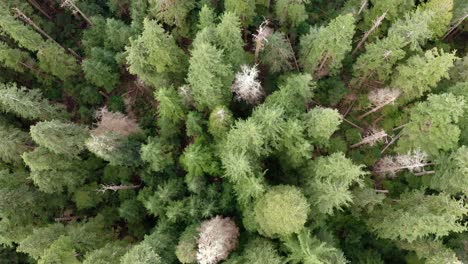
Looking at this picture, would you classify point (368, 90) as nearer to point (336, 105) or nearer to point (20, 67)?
Answer: point (336, 105)

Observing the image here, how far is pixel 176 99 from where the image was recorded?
2470cm

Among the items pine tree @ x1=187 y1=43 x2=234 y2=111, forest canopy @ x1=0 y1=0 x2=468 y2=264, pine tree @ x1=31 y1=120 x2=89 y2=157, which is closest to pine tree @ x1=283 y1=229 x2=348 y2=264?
forest canopy @ x1=0 y1=0 x2=468 y2=264

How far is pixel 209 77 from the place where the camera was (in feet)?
74.6

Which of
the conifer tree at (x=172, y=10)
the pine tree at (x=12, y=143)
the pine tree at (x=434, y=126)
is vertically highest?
the conifer tree at (x=172, y=10)

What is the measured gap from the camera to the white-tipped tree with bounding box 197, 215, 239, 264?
68.8 ft

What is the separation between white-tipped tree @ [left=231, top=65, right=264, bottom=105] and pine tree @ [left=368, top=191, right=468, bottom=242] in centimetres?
1203

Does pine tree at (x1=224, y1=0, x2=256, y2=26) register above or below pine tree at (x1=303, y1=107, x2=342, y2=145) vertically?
above

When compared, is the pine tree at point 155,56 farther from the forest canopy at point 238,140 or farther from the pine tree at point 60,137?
the pine tree at point 60,137

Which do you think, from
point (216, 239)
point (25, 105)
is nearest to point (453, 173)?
point (216, 239)

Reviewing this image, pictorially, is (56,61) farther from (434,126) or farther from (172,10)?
(434,126)

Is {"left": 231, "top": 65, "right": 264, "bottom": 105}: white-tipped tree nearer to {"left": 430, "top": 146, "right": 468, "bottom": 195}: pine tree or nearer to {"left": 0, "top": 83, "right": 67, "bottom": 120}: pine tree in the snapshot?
{"left": 430, "top": 146, "right": 468, "bottom": 195}: pine tree

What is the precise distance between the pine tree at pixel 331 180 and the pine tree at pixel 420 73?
29.4 feet

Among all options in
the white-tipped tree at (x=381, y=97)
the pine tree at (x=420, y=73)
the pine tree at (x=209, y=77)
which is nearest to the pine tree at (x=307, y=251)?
the pine tree at (x=209, y=77)

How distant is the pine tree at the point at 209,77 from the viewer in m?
22.1
